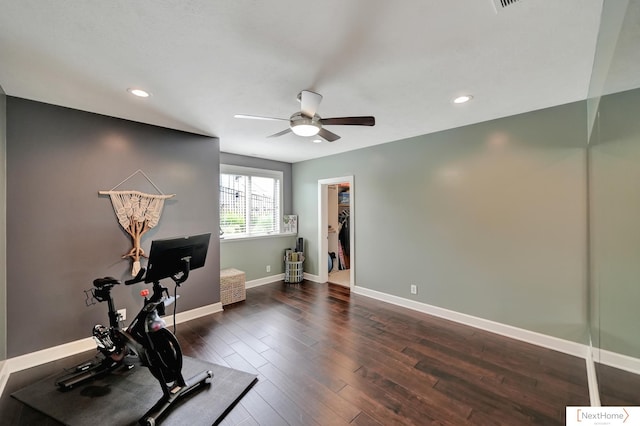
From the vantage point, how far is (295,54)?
1770 millimetres

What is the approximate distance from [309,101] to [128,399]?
9.64 feet

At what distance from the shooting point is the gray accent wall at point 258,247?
4.71 metres

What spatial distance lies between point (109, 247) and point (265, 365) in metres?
2.27

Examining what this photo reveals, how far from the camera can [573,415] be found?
165 cm

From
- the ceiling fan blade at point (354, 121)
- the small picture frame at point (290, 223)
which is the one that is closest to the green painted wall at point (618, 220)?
the ceiling fan blade at point (354, 121)

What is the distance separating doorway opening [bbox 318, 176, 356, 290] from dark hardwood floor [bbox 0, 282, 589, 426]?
65.0 inches

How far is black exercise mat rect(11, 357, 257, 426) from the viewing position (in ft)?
5.95

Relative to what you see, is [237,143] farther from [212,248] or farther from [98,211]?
[98,211]

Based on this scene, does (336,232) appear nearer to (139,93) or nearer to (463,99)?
(463,99)

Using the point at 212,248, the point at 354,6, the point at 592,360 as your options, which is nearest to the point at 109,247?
the point at 212,248

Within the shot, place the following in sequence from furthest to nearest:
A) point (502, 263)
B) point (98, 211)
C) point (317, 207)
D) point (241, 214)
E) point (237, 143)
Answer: point (317, 207) < point (241, 214) < point (237, 143) < point (502, 263) < point (98, 211)

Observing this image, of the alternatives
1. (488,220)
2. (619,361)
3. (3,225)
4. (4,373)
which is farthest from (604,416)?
(3,225)

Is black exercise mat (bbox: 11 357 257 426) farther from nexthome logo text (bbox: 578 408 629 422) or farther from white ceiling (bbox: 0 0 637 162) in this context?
white ceiling (bbox: 0 0 637 162)

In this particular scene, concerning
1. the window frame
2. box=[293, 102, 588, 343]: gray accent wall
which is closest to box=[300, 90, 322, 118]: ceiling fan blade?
box=[293, 102, 588, 343]: gray accent wall
